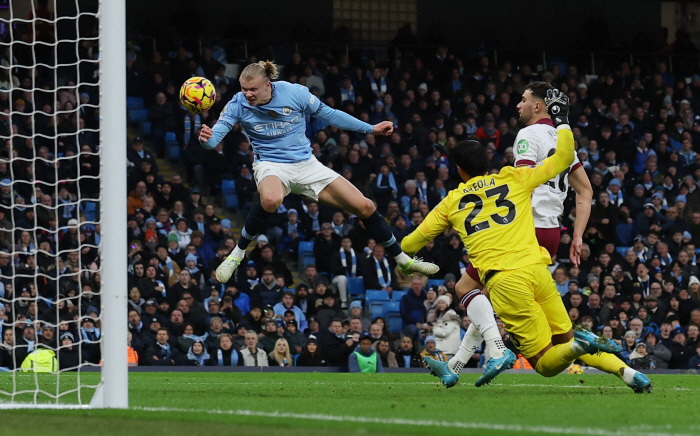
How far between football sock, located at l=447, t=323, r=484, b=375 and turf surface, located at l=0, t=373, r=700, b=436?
8.4 inches

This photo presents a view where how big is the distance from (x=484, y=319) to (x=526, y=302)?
0.77 meters

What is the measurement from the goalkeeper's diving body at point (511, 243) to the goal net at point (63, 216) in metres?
2.38

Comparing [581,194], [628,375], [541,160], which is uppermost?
[541,160]

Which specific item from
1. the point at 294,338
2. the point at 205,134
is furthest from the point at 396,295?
the point at 205,134

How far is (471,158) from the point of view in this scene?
784 centimetres

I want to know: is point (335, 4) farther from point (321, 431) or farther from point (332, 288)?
point (321, 431)

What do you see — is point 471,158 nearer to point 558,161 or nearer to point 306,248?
point 558,161

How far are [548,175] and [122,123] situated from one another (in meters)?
3.11

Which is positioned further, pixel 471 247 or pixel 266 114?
pixel 266 114

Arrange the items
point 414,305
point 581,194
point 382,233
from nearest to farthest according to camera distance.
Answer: point 581,194 → point 382,233 → point 414,305

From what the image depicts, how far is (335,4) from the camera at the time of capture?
78.8 feet

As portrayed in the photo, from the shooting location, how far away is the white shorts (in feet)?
32.2

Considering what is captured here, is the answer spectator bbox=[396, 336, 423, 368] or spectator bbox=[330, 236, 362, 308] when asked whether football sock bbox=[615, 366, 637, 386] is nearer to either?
spectator bbox=[396, 336, 423, 368]

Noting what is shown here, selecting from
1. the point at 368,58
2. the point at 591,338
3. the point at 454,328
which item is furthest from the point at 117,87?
the point at 368,58
